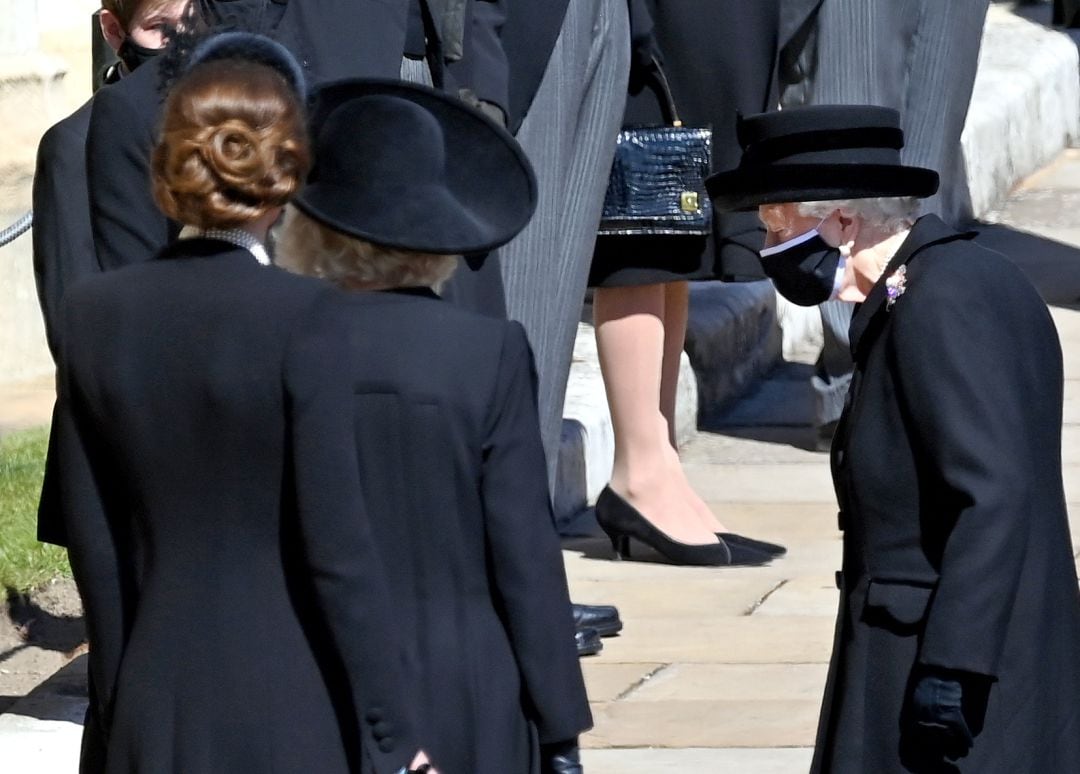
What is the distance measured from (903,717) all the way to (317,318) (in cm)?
112

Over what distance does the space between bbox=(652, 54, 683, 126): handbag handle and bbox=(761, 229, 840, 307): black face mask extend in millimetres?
2333

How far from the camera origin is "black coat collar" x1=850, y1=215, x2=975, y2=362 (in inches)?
136

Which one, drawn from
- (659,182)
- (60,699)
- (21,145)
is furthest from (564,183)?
(21,145)

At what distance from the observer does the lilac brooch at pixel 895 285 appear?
3.41m

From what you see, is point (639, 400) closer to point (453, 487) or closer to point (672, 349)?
point (672, 349)

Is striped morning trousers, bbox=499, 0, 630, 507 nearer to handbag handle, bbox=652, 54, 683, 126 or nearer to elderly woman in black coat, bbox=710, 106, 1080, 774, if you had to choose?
handbag handle, bbox=652, 54, 683, 126

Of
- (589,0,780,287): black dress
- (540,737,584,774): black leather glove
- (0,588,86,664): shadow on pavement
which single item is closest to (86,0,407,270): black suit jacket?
(540,737,584,774): black leather glove

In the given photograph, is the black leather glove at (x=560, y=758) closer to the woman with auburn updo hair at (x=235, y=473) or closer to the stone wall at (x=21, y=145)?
the woman with auburn updo hair at (x=235, y=473)

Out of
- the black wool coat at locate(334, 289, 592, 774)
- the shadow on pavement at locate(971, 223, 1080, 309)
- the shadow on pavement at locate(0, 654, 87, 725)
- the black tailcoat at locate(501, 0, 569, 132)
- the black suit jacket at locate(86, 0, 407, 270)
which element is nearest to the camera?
the black wool coat at locate(334, 289, 592, 774)

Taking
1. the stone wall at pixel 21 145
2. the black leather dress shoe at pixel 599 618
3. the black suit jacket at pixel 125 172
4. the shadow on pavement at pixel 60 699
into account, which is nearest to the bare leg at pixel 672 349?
the black leather dress shoe at pixel 599 618

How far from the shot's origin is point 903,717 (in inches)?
134

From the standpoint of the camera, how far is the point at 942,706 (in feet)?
10.8

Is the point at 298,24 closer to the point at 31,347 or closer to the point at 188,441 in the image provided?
the point at 188,441

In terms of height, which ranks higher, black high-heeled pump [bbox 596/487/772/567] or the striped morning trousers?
the striped morning trousers
